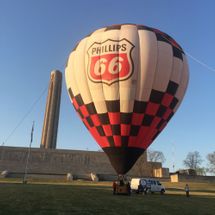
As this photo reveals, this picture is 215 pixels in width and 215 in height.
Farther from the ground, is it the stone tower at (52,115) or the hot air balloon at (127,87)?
the stone tower at (52,115)

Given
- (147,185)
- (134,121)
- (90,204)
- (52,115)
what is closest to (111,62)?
(134,121)

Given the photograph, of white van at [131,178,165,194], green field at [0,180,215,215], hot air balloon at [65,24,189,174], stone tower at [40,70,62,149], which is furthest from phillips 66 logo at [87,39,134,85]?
stone tower at [40,70,62,149]

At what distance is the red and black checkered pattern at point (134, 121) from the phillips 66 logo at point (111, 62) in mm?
1955

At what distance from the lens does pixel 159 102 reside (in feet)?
74.7

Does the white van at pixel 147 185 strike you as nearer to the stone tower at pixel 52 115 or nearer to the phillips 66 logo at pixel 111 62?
the phillips 66 logo at pixel 111 62

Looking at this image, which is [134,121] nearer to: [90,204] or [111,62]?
[111,62]

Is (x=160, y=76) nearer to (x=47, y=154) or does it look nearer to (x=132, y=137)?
(x=132, y=137)

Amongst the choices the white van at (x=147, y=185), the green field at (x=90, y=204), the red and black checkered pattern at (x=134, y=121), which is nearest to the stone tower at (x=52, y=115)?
the white van at (x=147, y=185)

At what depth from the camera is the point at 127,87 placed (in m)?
22.1

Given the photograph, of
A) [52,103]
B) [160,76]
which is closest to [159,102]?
[160,76]

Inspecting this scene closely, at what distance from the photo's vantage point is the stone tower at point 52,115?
119 metres

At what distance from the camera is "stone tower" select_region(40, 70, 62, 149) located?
118938 millimetres

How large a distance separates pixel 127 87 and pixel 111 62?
2307 millimetres

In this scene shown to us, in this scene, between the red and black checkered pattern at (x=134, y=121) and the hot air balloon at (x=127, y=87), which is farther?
the hot air balloon at (x=127, y=87)
